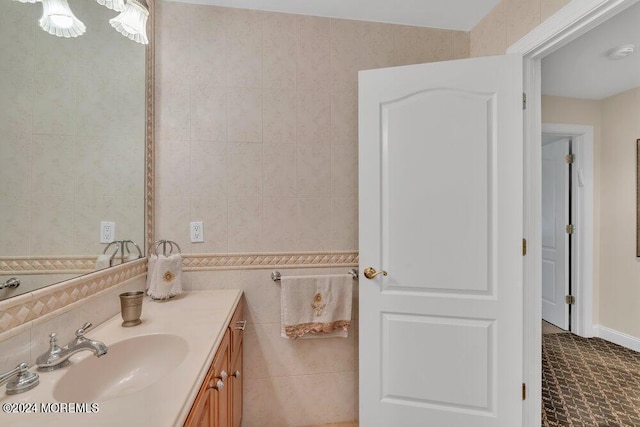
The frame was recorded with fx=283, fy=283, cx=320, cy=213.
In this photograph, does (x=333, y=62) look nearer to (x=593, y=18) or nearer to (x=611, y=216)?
(x=593, y=18)

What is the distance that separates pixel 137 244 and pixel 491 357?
74.8 inches

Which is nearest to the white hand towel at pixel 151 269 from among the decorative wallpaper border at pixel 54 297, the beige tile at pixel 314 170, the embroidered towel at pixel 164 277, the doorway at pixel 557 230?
the embroidered towel at pixel 164 277

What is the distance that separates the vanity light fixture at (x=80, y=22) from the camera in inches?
34.4

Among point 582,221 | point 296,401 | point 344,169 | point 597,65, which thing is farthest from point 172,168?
point 582,221

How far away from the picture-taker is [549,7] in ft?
4.25

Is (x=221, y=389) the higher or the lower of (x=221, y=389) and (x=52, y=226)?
the lower

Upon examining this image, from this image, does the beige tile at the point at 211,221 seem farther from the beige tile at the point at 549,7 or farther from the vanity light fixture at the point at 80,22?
the beige tile at the point at 549,7

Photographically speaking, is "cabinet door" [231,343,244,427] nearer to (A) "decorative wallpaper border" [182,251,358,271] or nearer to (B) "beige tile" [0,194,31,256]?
(A) "decorative wallpaper border" [182,251,358,271]

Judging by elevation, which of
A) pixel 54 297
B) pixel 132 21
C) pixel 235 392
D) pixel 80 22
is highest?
pixel 132 21

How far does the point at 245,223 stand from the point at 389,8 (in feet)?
4.99

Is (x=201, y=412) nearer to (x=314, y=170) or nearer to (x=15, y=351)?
(x=15, y=351)

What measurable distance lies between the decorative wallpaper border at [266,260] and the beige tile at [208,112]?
0.69m

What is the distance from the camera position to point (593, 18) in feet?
3.76

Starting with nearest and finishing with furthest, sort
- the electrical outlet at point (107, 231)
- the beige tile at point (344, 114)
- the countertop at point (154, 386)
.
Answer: the countertop at point (154, 386) → the electrical outlet at point (107, 231) → the beige tile at point (344, 114)
